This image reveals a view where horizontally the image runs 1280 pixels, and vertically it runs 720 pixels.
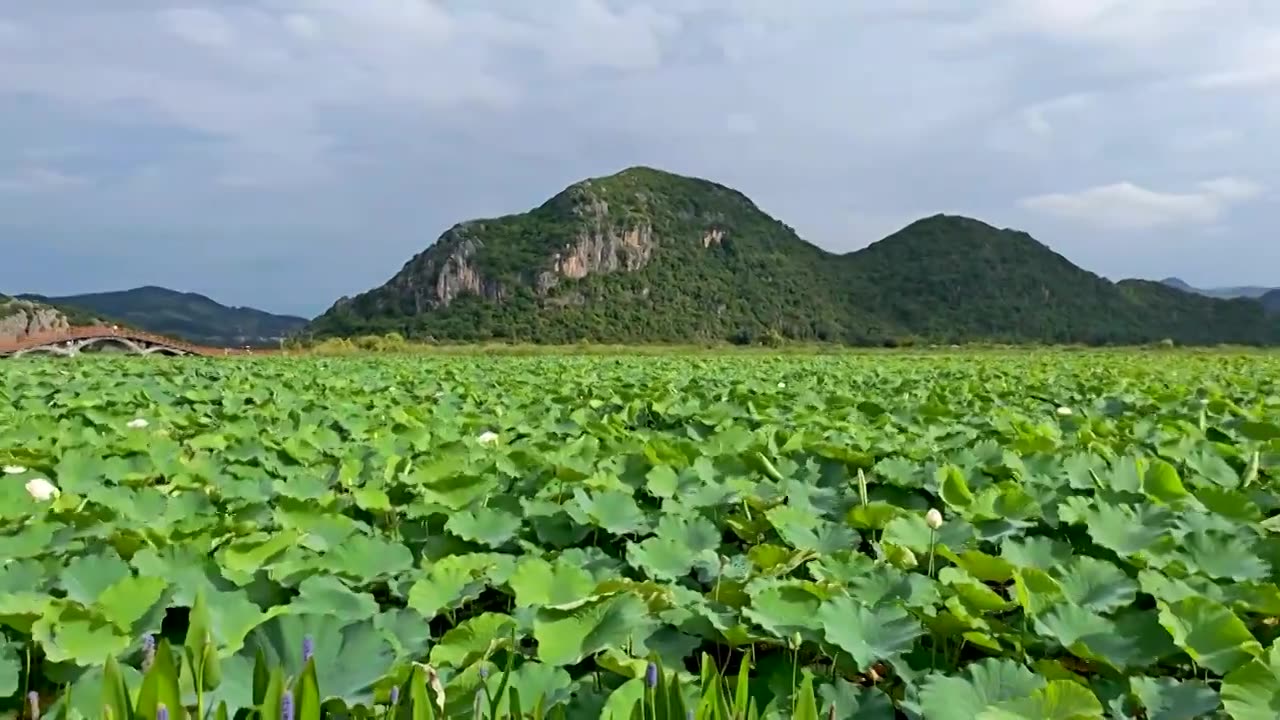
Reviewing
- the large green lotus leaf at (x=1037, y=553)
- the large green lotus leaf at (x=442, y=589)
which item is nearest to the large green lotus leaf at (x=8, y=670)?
the large green lotus leaf at (x=442, y=589)

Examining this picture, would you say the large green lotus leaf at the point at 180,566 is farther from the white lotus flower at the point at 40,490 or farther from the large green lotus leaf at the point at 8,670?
the white lotus flower at the point at 40,490

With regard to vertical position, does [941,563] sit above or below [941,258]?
below

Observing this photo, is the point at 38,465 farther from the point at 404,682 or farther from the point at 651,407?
the point at 651,407

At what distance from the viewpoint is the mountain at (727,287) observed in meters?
86.8

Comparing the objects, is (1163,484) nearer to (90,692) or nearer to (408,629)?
(408,629)

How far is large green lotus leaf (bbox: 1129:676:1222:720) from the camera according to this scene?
1.40m

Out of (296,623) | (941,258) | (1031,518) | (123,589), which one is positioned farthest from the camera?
(941,258)

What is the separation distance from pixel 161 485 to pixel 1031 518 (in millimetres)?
2752

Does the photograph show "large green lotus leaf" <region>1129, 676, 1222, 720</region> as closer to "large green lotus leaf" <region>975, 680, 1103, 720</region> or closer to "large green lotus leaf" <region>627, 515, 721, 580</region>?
"large green lotus leaf" <region>975, 680, 1103, 720</region>

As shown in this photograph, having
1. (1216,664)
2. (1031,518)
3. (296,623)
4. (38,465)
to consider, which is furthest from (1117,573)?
(38,465)

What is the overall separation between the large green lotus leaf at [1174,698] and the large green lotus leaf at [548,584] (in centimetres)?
98

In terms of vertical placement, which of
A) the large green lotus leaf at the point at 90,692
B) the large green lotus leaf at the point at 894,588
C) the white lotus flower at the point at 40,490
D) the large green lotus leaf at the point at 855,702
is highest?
the white lotus flower at the point at 40,490

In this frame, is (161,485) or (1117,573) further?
(161,485)

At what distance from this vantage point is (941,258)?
3981 inches
